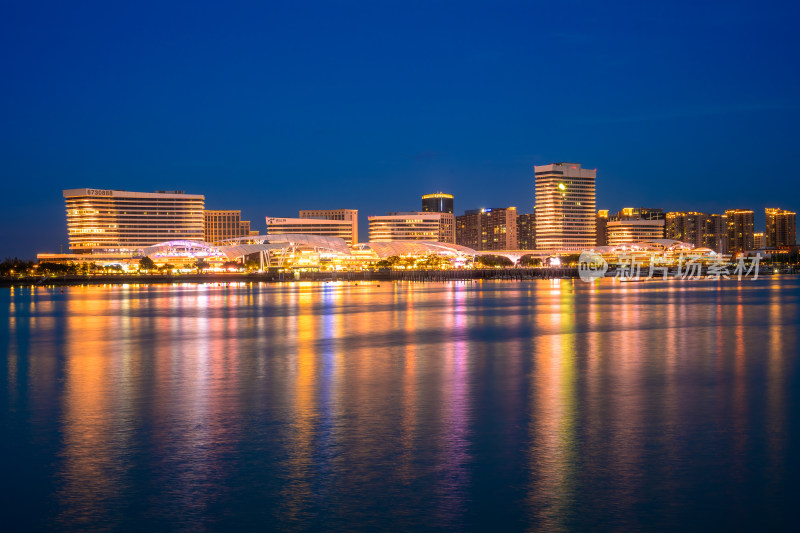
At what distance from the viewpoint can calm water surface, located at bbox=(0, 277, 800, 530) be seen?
390 inches

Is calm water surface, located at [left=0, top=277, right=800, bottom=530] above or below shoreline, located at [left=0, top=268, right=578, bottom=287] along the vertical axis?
below

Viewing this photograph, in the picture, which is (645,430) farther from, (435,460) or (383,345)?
(383,345)

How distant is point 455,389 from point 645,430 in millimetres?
5737

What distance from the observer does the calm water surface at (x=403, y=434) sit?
991 cm

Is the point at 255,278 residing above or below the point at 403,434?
above

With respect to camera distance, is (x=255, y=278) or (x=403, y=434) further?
(x=255, y=278)

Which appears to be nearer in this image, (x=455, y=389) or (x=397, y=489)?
(x=397, y=489)

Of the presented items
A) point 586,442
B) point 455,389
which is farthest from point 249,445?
point 455,389

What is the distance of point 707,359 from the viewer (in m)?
24.7

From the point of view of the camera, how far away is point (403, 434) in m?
14.0

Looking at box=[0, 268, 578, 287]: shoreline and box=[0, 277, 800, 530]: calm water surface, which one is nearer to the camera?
box=[0, 277, 800, 530]: calm water surface

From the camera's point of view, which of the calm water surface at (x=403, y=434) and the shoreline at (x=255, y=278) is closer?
the calm water surface at (x=403, y=434)

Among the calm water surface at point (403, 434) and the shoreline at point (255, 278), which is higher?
the shoreline at point (255, 278)

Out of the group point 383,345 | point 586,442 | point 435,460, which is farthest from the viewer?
point 383,345
